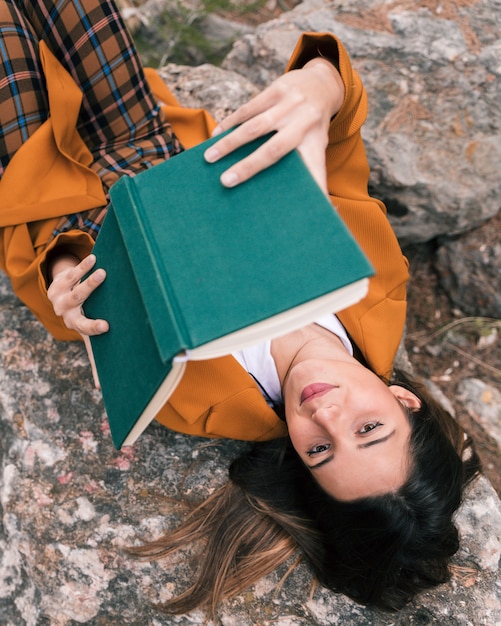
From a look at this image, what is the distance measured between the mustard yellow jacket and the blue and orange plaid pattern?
0.06 m

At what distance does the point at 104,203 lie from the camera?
1978mm

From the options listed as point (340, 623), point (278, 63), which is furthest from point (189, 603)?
point (278, 63)

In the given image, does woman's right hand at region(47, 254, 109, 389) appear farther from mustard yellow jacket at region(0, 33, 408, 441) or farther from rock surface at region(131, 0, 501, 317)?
rock surface at region(131, 0, 501, 317)

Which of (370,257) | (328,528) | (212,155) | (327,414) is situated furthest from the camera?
(370,257)

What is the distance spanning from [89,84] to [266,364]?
4.00 feet

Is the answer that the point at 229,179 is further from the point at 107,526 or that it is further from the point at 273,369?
the point at 107,526

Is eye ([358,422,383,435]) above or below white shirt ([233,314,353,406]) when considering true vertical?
above

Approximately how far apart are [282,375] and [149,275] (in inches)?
34.8

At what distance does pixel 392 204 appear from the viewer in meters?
2.70

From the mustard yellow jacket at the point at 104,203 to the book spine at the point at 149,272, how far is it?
656 millimetres

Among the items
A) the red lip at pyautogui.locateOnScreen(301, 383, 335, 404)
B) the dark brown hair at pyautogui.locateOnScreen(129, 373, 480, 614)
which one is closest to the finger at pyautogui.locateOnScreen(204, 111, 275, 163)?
the red lip at pyautogui.locateOnScreen(301, 383, 335, 404)

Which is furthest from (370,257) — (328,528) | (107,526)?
(107,526)

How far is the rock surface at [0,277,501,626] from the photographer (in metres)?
1.86

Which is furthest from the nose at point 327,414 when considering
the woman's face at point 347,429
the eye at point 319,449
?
the eye at point 319,449
